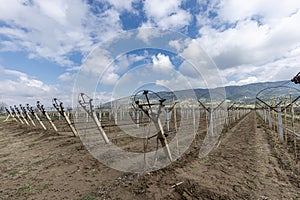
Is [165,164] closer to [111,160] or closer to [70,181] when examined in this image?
[111,160]

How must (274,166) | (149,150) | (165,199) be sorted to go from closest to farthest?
1. (165,199)
2. (274,166)
3. (149,150)

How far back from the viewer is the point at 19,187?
210 inches

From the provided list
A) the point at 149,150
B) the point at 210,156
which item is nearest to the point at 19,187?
the point at 149,150

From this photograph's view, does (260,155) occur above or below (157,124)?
below

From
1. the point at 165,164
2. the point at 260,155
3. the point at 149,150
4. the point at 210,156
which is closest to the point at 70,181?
the point at 165,164

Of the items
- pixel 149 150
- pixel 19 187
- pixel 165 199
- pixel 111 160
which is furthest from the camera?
pixel 149 150

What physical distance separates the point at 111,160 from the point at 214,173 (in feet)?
12.8

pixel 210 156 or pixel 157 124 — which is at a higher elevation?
pixel 157 124

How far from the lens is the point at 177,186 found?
452 cm

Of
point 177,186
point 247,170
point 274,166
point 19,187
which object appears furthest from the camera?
point 274,166

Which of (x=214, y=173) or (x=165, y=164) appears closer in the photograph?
(x=214, y=173)

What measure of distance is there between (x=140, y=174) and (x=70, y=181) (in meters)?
2.07

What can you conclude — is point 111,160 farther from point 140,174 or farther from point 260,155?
point 260,155

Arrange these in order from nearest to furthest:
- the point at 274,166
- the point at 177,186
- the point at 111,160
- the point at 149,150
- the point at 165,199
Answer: the point at 165,199, the point at 177,186, the point at 274,166, the point at 111,160, the point at 149,150
